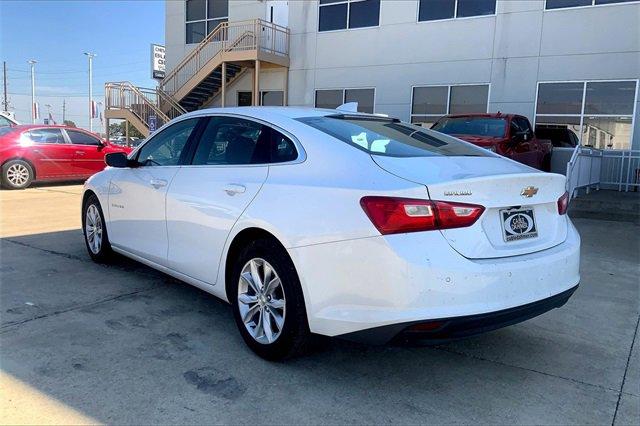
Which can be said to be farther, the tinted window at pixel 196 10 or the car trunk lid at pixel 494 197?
A: the tinted window at pixel 196 10

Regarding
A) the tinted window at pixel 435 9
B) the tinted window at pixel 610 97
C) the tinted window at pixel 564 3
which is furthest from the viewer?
A: the tinted window at pixel 435 9

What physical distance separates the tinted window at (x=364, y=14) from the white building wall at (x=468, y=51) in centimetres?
26

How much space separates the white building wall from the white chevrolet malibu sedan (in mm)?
10994

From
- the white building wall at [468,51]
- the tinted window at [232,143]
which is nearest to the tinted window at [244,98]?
the white building wall at [468,51]

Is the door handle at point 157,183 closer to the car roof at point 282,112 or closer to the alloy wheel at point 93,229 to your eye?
the car roof at point 282,112

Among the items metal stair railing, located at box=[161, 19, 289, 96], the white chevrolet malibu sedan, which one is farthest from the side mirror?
metal stair railing, located at box=[161, 19, 289, 96]

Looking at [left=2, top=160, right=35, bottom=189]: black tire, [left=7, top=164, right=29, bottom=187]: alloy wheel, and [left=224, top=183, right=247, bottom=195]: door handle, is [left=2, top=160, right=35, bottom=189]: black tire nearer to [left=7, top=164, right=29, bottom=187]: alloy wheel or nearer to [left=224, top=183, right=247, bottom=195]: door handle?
[left=7, top=164, right=29, bottom=187]: alloy wheel

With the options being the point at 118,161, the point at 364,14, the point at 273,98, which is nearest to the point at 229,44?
the point at 273,98

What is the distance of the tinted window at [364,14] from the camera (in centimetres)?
1593

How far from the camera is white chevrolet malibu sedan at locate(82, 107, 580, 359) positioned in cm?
263

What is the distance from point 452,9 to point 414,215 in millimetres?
13576

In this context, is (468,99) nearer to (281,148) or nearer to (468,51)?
(468,51)

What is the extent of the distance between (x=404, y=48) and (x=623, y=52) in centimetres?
567

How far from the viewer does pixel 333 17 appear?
55.4ft
